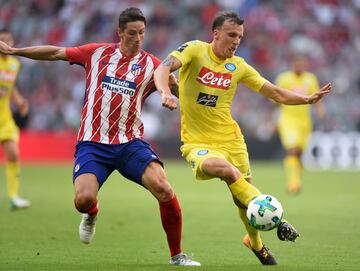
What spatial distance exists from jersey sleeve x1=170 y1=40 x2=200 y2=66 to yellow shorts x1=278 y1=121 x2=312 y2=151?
30.4 ft

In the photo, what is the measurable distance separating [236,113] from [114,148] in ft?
63.3

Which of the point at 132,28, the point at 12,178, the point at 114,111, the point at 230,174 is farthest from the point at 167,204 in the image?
the point at 12,178

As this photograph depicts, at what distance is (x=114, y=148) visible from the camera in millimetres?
8453

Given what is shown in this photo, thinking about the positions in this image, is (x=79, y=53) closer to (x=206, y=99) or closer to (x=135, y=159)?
(x=135, y=159)

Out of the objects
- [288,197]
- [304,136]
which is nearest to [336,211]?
[288,197]

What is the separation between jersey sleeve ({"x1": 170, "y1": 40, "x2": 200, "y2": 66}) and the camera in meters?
8.38

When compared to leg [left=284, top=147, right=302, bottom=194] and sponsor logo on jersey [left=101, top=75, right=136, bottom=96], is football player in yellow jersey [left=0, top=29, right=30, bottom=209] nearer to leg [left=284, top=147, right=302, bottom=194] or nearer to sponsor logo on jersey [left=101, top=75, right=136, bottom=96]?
leg [left=284, top=147, right=302, bottom=194]

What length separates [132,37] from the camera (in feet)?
27.7

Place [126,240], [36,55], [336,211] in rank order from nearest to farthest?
[36,55], [126,240], [336,211]

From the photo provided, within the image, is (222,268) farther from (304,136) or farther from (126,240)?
(304,136)

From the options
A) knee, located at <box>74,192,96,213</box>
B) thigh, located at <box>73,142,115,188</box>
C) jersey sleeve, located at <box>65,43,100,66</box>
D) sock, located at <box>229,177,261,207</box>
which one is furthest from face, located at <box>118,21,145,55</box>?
sock, located at <box>229,177,261,207</box>

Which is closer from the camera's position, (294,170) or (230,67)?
(230,67)

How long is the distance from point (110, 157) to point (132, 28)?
132 cm

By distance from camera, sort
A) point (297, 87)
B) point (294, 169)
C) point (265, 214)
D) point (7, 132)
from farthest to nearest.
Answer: point (297, 87)
point (294, 169)
point (7, 132)
point (265, 214)
